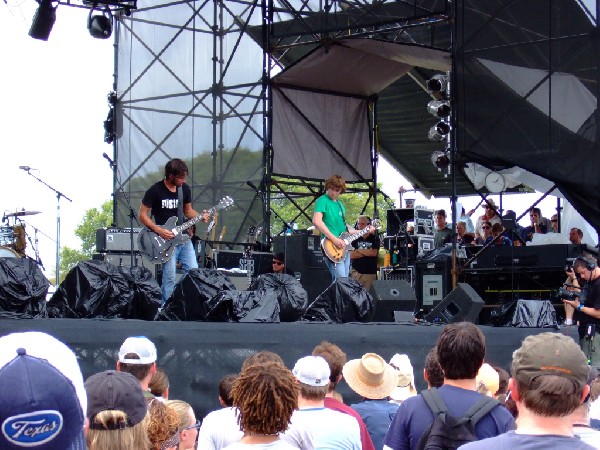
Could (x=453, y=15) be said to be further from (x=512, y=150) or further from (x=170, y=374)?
(x=170, y=374)

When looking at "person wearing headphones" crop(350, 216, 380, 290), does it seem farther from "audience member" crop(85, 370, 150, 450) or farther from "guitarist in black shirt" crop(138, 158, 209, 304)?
"audience member" crop(85, 370, 150, 450)

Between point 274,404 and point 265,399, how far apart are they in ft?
0.12

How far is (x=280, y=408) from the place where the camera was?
3320 mm

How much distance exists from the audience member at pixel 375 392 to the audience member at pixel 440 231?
36.6 feet

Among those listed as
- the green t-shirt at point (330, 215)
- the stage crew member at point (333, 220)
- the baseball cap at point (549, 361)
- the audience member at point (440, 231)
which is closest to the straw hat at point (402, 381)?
the baseball cap at point (549, 361)

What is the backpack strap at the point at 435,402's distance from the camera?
3938 mm

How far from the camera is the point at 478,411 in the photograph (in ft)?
12.8

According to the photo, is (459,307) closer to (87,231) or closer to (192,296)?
(192,296)

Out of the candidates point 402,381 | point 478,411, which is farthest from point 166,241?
point 478,411

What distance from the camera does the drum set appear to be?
12.6 metres

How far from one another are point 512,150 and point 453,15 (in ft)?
8.22

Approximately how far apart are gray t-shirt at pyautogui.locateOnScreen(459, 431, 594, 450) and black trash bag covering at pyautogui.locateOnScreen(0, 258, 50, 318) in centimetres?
616

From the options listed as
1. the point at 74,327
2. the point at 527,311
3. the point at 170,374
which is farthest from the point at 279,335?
the point at 527,311

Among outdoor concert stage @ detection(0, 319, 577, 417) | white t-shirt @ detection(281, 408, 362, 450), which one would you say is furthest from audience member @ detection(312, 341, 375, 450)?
outdoor concert stage @ detection(0, 319, 577, 417)
